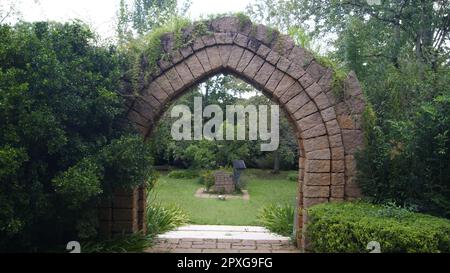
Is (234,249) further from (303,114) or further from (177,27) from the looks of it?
(177,27)

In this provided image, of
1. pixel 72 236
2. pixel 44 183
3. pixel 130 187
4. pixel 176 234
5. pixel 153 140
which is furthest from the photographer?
pixel 176 234

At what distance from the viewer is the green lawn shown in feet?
30.3

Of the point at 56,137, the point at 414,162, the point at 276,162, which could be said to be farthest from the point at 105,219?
the point at 276,162

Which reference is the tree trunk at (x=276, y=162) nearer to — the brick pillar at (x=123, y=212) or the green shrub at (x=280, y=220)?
the green shrub at (x=280, y=220)

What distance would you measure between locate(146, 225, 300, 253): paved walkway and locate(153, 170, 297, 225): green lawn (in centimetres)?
118

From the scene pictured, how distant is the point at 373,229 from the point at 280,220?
320 cm

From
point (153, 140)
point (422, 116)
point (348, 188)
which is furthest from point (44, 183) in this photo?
point (422, 116)

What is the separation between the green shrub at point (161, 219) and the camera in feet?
22.9

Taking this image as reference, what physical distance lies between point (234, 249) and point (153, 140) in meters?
2.05

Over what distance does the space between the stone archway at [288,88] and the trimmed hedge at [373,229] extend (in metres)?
0.57

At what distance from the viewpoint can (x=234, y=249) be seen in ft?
19.4

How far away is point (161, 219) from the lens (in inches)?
294

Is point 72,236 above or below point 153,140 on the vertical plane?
below

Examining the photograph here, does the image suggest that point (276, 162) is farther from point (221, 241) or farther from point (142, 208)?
point (142, 208)
